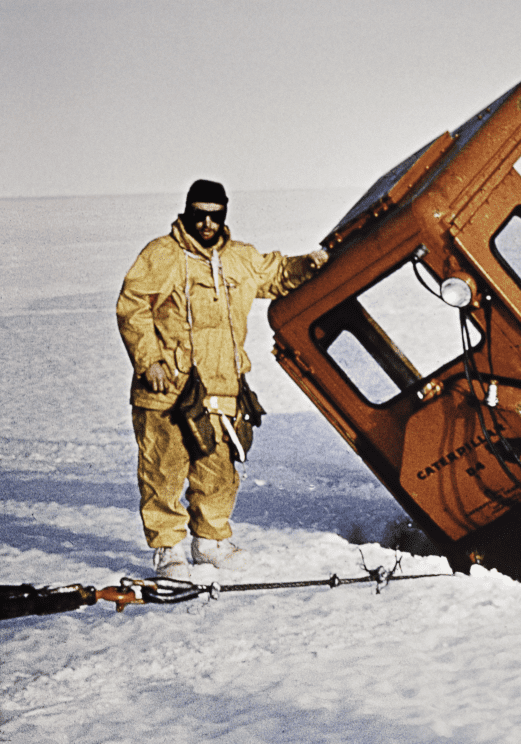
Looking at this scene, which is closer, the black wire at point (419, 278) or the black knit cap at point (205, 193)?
the black wire at point (419, 278)

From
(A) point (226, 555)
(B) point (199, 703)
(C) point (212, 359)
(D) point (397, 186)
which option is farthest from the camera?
(A) point (226, 555)

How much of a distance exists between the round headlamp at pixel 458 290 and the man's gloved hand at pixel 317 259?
0.52m

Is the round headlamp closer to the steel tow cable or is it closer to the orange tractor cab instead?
the orange tractor cab

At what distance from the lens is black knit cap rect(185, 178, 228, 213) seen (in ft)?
10.9

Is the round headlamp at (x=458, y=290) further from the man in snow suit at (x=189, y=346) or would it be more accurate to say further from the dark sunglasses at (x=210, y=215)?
the dark sunglasses at (x=210, y=215)

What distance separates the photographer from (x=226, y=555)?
3721 millimetres

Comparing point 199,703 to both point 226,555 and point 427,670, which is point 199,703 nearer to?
point 427,670

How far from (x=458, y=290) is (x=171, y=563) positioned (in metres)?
1.62

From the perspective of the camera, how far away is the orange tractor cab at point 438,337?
3.12 m

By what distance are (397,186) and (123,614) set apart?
1959 millimetres

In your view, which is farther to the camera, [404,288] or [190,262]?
[404,288]

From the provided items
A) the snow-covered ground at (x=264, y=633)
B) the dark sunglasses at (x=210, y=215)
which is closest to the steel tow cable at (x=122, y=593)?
the snow-covered ground at (x=264, y=633)

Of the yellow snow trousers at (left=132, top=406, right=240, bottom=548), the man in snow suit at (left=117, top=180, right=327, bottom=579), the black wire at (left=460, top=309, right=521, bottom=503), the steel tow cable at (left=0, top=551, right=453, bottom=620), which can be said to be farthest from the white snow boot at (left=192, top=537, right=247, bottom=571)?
the black wire at (left=460, top=309, right=521, bottom=503)

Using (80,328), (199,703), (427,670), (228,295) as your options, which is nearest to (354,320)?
(228,295)
